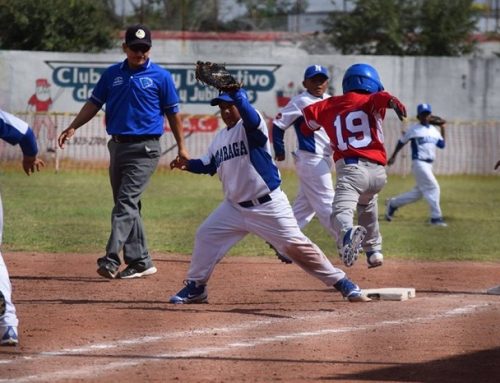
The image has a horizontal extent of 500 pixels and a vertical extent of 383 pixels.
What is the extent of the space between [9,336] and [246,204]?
2121mm

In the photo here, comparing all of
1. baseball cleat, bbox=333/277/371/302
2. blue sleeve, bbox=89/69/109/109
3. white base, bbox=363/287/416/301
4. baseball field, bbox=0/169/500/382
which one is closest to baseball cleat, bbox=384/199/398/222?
baseball field, bbox=0/169/500/382

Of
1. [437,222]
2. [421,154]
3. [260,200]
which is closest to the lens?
[260,200]

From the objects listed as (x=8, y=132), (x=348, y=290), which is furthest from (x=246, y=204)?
(x=8, y=132)

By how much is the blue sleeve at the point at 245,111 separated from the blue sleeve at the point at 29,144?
5.04 feet

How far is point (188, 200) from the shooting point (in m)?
19.8

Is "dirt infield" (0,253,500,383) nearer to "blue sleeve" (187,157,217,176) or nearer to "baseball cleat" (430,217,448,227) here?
"blue sleeve" (187,157,217,176)

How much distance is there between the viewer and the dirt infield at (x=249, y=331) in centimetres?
585

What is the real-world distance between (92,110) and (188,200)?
10.2 m

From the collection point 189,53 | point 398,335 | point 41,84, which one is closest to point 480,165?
point 189,53

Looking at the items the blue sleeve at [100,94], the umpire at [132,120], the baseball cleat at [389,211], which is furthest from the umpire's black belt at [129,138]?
the baseball cleat at [389,211]

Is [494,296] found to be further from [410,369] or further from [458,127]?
[458,127]

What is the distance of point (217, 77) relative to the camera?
767cm

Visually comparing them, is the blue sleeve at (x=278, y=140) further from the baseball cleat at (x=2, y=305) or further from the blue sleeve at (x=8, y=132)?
the baseball cleat at (x=2, y=305)

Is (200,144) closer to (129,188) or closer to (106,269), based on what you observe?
(129,188)
